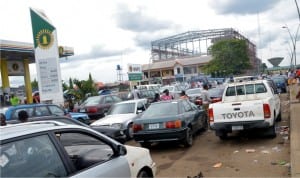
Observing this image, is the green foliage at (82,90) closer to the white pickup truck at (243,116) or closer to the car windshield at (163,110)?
the car windshield at (163,110)

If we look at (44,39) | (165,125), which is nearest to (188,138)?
(165,125)

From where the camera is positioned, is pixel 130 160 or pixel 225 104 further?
pixel 225 104

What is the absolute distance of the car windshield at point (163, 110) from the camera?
10.6 m

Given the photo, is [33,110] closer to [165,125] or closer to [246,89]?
[165,125]

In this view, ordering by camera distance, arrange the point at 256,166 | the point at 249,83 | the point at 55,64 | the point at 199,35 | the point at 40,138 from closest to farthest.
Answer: the point at 40,138, the point at 256,166, the point at 249,83, the point at 55,64, the point at 199,35

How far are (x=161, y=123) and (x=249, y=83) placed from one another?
3672mm

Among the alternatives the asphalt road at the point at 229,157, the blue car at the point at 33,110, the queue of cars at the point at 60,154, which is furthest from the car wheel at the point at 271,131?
the blue car at the point at 33,110

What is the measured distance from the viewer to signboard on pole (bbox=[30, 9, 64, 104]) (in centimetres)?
1681

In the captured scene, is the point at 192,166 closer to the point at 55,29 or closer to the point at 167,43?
the point at 55,29

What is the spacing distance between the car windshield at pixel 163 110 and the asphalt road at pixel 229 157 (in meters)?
0.98

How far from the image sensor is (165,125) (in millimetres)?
9953

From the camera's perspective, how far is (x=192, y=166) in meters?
8.12

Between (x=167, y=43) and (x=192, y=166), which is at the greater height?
(x=167, y=43)

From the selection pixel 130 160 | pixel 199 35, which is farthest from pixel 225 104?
pixel 199 35
